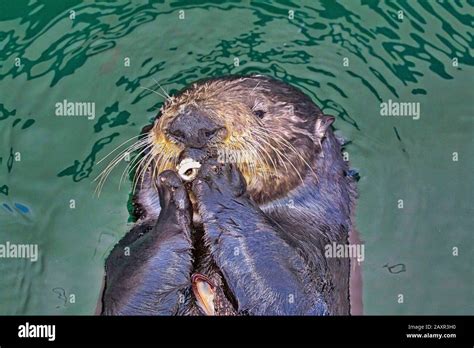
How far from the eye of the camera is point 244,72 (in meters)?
8.04

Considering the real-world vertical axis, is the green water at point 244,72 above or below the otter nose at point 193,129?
below

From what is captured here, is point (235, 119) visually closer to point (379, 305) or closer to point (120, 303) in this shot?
point (120, 303)

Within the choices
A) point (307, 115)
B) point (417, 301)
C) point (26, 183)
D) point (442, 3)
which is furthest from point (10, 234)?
point (442, 3)

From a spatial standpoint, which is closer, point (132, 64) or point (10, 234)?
point (10, 234)

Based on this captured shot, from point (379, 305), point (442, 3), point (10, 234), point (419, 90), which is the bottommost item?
point (379, 305)

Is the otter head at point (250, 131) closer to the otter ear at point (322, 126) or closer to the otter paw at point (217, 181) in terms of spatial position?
the otter ear at point (322, 126)

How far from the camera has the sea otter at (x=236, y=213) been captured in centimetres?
610

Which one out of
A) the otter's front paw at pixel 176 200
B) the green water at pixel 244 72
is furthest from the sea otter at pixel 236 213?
the green water at pixel 244 72

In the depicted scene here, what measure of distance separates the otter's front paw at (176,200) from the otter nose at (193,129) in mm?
246

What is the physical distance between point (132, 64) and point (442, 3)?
2.89 m

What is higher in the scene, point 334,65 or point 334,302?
point 334,65

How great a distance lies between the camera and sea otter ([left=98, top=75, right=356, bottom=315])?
6.10 metres

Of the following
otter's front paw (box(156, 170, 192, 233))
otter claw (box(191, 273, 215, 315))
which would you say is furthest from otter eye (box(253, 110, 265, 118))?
otter claw (box(191, 273, 215, 315))

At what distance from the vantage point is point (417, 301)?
24.5ft
